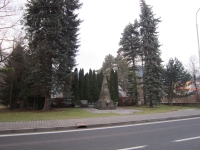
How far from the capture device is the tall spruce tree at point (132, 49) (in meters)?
27.5

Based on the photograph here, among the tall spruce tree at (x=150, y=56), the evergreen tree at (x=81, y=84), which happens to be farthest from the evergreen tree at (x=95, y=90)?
the tall spruce tree at (x=150, y=56)

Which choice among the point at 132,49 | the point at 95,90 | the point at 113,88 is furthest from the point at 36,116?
the point at 132,49

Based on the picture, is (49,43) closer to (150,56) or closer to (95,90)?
(95,90)

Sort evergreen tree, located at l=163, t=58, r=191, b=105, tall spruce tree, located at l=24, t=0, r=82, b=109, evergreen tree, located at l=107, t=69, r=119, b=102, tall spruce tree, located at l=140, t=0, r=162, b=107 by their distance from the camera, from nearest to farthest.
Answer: tall spruce tree, located at l=24, t=0, r=82, b=109 → tall spruce tree, located at l=140, t=0, r=162, b=107 → evergreen tree, located at l=163, t=58, r=191, b=105 → evergreen tree, located at l=107, t=69, r=119, b=102

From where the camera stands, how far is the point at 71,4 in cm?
1972

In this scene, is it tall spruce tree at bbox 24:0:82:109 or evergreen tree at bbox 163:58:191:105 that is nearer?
tall spruce tree at bbox 24:0:82:109

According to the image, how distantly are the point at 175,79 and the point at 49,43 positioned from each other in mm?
19876

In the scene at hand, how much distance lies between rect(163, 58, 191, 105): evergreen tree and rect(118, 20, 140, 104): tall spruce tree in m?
4.95

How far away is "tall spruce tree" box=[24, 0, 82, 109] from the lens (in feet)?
59.5

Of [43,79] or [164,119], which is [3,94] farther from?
[164,119]

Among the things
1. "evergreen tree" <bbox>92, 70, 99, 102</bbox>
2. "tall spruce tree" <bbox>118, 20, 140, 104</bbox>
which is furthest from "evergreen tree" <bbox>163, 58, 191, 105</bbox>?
"evergreen tree" <bbox>92, 70, 99, 102</bbox>

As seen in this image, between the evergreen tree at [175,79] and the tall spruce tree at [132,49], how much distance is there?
4.95 meters

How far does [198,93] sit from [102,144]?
98.9ft

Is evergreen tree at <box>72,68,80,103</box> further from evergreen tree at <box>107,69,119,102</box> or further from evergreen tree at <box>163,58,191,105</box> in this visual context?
evergreen tree at <box>163,58,191,105</box>
